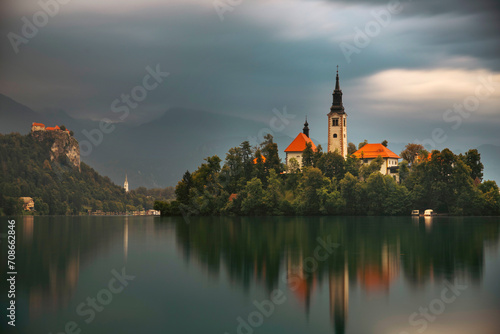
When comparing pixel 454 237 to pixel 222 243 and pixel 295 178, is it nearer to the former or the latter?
pixel 222 243

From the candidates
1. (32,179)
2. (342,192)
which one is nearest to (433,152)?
(342,192)

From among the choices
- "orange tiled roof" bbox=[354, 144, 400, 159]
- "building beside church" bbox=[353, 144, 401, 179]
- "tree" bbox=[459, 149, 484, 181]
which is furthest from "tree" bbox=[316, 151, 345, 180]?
"tree" bbox=[459, 149, 484, 181]

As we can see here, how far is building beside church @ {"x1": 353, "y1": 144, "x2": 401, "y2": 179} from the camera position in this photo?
393 feet

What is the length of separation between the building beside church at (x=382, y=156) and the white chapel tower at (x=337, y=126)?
4.40 m

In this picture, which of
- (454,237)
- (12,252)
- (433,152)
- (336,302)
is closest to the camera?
(336,302)

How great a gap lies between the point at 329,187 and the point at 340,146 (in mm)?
22876

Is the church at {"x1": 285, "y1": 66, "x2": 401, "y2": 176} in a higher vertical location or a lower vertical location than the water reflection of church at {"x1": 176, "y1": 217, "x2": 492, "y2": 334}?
higher

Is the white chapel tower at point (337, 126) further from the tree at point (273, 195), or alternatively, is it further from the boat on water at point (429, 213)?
the boat on water at point (429, 213)

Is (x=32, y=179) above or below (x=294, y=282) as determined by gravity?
above

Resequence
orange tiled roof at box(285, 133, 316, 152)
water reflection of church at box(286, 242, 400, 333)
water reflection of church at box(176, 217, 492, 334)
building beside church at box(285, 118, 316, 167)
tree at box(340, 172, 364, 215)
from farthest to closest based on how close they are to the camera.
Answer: orange tiled roof at box(285, 133, 316, 152) < building beside church at box(285, 118, 316, 167) < tree at box(340, 172, 364, 215) < water reflection of church at box(176, 217, 492, 334) < water reflection of church at box(286, 242, 400, 333)

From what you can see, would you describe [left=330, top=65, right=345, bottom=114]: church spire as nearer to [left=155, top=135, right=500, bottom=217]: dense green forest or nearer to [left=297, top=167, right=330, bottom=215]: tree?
[left=155, top=135, right=500, bottom=217]: dense green forest

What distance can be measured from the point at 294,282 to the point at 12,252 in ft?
70.1

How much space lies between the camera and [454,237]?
4638 centimetres

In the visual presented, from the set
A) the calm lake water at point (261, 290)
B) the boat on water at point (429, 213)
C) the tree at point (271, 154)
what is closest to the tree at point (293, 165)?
the tree at point (271, 154)
